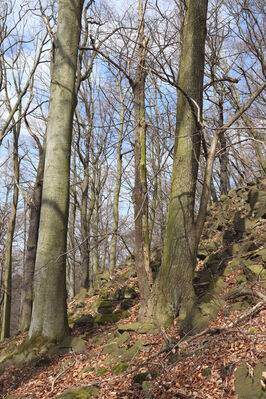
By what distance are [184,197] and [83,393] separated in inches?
128

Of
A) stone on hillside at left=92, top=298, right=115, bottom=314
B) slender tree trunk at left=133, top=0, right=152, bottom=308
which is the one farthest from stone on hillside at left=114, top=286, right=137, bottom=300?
slender tree trunk at left=133, top=0, right=152, bottom=308

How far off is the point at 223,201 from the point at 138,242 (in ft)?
20.7

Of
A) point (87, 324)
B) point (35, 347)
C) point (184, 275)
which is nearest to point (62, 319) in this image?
point (35, 347)

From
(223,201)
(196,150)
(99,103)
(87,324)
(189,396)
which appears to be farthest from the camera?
(99,103)

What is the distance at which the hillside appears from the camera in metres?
2.95

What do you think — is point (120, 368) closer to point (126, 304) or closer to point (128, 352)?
point (128, 352)

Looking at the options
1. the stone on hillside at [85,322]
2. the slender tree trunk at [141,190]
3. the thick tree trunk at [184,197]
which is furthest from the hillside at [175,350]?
the slender tree trunk at [141,190]

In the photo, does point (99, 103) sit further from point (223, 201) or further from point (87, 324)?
point (87, 324)

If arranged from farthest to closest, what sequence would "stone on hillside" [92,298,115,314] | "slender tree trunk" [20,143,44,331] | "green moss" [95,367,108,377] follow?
"slender tree trunk" [20,143,44,331] < "stone on hillside" [92,298,115,314] < "green moss" [95,367,108,377]

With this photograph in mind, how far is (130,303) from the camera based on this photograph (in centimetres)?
741

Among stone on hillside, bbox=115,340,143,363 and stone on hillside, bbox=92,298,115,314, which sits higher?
stone on hillside, bbox=92,298,115,314

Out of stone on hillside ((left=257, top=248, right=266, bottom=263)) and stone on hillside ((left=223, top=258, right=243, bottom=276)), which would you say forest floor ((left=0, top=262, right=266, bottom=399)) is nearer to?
stone on hillside ((left=257, top=248, right=266, bottom=263))

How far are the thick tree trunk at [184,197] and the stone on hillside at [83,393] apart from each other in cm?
168

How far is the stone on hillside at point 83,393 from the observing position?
10.6 feet
